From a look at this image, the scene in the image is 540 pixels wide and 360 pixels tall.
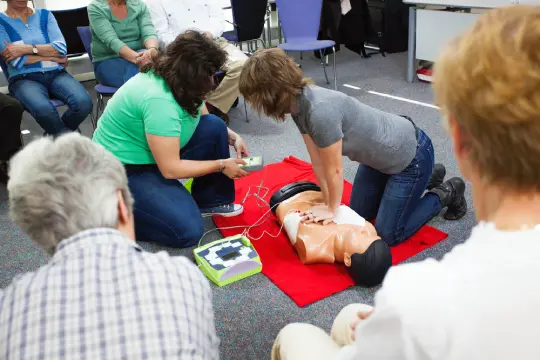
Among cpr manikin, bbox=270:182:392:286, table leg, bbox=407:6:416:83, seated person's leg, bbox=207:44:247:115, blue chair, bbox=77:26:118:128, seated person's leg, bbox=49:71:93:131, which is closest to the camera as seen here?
cpr manikin, bbox=270:182:392:286

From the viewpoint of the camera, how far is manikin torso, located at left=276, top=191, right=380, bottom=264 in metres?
2.04

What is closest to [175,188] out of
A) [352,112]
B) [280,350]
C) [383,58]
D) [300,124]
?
[300,124]

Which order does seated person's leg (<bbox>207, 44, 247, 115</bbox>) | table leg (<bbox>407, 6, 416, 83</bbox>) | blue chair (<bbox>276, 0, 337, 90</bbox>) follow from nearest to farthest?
seated person's leg (<bbox>207, 44, 247, 115</bbox>), blue chair (<bbox>276, 0, 337, 90</bbox>), table leg (<bbox>407, 6, 416, 83</bbox>)

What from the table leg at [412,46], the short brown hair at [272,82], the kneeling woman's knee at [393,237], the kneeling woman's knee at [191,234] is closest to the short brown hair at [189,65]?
the short brown hair at [272,82]

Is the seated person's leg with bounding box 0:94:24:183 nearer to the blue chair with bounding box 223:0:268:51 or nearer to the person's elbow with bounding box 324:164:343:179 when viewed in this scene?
the person's elbow with bounding box 324:164:343:179

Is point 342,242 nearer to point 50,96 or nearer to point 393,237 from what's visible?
point 393,237

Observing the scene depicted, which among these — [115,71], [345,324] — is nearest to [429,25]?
[115,71]

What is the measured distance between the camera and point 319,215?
7.09ft

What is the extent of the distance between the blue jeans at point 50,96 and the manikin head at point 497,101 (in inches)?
117

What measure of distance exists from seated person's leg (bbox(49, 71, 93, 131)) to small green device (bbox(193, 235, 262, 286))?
169 centimetres

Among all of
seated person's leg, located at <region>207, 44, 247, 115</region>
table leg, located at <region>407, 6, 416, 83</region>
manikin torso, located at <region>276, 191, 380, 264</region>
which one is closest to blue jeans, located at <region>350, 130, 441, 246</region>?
manikin torso, located at <region>276, 191, 380, 264</region>

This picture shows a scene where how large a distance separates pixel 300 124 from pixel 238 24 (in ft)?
9.19

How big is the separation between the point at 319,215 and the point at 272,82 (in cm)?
62

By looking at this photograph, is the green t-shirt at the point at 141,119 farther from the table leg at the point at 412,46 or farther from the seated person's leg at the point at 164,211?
the table leg at the point at 412,46
